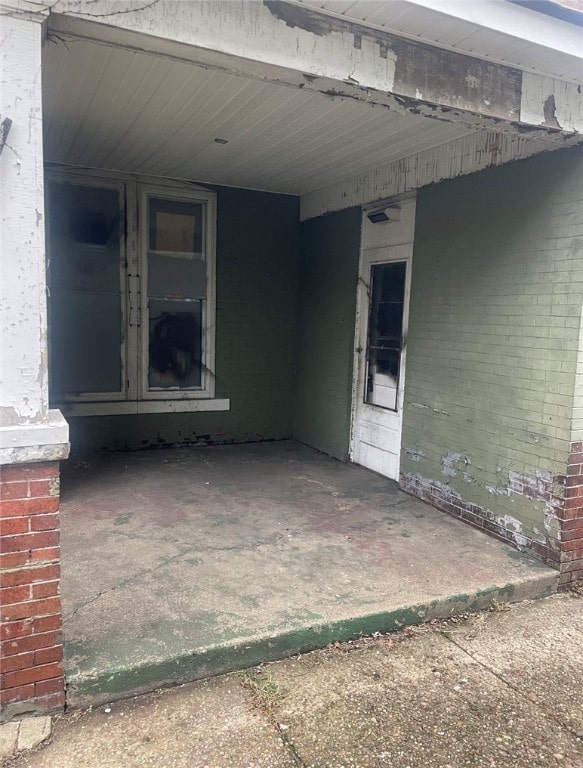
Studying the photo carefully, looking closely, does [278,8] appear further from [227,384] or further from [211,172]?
[227,384]

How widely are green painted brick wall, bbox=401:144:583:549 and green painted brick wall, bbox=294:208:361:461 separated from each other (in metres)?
1.05

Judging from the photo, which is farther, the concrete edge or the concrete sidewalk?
the concrete edge

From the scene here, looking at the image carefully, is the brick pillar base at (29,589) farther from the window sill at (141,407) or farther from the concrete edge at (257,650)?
the window sill at (141,407)

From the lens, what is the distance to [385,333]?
17.6 ft

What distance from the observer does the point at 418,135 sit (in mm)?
4191

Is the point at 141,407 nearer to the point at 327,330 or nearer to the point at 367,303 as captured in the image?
the point at 327,330

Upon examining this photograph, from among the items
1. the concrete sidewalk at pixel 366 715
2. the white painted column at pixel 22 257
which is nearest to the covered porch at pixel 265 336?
the white painted column at pixel 22 257

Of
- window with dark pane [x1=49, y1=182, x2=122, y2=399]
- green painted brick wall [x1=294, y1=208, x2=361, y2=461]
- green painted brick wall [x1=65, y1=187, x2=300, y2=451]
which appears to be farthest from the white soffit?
window with dark pane [x1=49, y1=182, x2=122, y2=399]

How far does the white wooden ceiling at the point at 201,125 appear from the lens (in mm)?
3229

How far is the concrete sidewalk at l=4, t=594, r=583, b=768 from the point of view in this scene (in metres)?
2.08

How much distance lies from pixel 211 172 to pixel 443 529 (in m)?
4.04

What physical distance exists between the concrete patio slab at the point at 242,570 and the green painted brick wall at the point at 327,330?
1028mm

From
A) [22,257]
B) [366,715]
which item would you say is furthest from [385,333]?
[22,257]

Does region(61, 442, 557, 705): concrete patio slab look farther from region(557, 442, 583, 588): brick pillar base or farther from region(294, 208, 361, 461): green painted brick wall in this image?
region(294, 208, 361, 461): green painted brick wall
